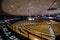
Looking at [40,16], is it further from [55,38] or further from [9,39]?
[55,38]

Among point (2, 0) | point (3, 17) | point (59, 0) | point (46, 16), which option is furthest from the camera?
point (46, 16)

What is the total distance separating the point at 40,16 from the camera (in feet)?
72.2

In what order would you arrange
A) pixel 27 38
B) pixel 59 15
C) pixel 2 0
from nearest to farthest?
pixel 27 38 → pixel 2 0 → pixel 59 15

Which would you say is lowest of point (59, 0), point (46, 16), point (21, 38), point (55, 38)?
point (46, 16)

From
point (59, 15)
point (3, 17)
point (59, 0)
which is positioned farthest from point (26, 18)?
point (59, 0)

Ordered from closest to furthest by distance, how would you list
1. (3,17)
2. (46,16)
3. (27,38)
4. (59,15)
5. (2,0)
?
(27,38) < (2,0) < (3,17) < (59,15) < (46,16)

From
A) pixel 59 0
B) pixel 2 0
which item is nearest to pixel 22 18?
pixel 59 0

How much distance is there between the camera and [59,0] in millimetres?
11578

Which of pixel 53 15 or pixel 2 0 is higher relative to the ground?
pixel 2 0

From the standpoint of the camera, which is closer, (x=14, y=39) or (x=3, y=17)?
(x=14, y=39)

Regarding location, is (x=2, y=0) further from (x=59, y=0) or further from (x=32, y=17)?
(x=32, y=17)

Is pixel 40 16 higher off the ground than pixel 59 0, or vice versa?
pixel 59 0

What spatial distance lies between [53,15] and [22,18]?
21.9 ft

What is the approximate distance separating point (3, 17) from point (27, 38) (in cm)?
1472
